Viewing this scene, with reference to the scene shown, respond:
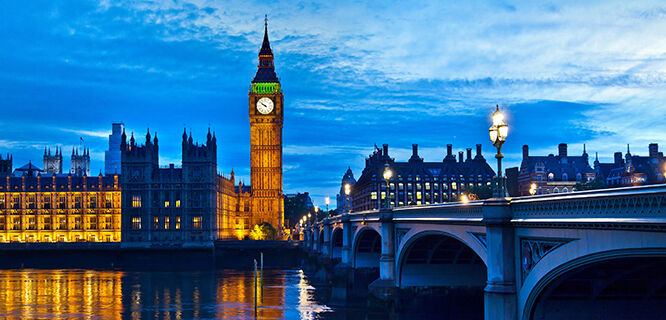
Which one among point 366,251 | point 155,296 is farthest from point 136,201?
point 366,251

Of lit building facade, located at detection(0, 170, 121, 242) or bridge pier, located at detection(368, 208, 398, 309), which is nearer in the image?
bridge pier, located at detection(368, 208, 398, 309)

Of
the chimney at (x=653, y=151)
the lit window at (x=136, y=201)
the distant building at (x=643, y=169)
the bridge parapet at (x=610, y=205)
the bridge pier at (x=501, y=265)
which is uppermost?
the chimney at (x=653, y=151)

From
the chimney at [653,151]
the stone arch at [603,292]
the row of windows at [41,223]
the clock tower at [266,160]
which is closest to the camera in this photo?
the stone arch at [603,292]

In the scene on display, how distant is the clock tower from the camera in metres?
195

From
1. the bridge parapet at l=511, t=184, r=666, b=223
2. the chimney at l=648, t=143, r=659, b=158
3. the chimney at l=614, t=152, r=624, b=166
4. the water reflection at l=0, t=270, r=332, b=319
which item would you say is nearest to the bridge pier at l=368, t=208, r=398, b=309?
the water reflection at l=0, t=270, r=332, b=319

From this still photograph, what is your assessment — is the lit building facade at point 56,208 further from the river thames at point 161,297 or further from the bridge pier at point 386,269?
the bridge pier at point 386,269

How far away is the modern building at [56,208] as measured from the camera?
177 metres

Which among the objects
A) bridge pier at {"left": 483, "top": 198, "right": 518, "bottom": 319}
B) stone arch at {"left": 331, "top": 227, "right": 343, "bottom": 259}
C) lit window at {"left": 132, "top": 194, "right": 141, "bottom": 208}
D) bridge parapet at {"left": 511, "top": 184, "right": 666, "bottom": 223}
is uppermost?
lit window at {"left": 132, "top": 194, "right": 141, "bottom": 208}

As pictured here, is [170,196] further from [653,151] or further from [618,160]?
[653,151]

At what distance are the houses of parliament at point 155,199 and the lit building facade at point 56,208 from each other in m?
0.23

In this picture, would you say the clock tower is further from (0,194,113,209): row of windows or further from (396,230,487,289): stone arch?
(396,230,487,289): stone arch

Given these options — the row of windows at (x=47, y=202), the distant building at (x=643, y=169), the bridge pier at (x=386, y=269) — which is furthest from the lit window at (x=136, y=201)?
the bridge pier at (x=386, y=269)

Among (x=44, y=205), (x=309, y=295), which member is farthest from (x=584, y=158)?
(x=44, y=205)

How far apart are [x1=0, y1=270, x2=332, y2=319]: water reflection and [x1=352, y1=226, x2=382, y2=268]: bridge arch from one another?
6435mm
